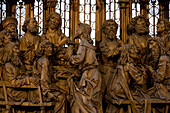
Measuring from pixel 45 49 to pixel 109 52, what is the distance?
1.50 metres

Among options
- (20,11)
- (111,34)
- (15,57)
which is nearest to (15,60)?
(15,57)

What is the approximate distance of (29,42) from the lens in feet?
33.7

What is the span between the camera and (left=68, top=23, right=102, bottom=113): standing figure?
923 cm

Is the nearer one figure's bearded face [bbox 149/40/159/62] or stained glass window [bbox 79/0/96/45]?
figure's bearded face [bbox 149/40/159/62]

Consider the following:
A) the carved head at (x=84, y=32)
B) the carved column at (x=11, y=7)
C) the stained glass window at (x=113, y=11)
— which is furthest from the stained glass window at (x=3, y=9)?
the carved head at (x=84, y=32)

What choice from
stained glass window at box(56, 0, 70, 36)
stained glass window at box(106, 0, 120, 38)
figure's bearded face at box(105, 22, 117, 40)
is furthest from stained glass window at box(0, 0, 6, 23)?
figure's bearded face at box(105, 22, 117, 40)

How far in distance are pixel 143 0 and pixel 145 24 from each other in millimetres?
4371

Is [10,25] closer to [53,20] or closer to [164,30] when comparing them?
[53,20]

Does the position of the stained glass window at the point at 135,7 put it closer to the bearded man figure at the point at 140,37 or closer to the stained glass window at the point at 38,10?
the stained glass window at the point at 38,10

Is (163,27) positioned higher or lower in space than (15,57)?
higher

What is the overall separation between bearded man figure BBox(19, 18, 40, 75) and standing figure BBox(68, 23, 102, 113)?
108 centimetres

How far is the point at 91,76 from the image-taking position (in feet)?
30.8

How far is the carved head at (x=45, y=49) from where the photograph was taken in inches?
381

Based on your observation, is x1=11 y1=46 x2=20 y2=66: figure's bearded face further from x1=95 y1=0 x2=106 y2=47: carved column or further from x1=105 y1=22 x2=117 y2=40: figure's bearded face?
x1=95 y1=0 x2=106 y2=47: carved column
